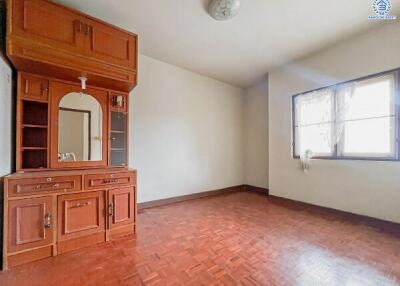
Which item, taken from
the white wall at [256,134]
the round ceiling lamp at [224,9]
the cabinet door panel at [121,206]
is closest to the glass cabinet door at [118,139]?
the cabinet door panel at [121,206]

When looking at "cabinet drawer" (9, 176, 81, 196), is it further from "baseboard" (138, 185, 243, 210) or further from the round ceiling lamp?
the round ceiling lamp

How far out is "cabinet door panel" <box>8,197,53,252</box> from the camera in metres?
1.80

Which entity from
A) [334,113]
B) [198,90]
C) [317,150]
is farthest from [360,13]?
[198,90]

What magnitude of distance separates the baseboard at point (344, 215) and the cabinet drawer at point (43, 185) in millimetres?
3431

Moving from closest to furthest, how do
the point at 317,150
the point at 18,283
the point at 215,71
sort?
the point at 18,283 → the point at 317,150 → the point at 215,71

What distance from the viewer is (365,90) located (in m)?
2.96

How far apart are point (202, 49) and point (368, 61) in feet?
8.14

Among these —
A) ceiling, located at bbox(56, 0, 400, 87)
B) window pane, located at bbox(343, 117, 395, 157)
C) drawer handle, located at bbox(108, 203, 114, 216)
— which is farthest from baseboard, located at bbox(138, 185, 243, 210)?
ceiling, located at bbox(56, 0, 400, 87)

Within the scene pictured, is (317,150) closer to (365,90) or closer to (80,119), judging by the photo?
(365,90)

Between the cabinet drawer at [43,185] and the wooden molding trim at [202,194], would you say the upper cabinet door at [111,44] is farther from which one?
the wooden molding trim at [202,194]

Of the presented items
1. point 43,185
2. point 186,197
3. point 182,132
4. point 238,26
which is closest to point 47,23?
point 43,185

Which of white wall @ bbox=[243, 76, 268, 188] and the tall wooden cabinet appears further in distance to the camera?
white wall @ bbox=[243, 76, 268, 188]

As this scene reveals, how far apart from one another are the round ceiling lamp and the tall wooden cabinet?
1078mm

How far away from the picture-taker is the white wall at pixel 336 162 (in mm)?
2689
